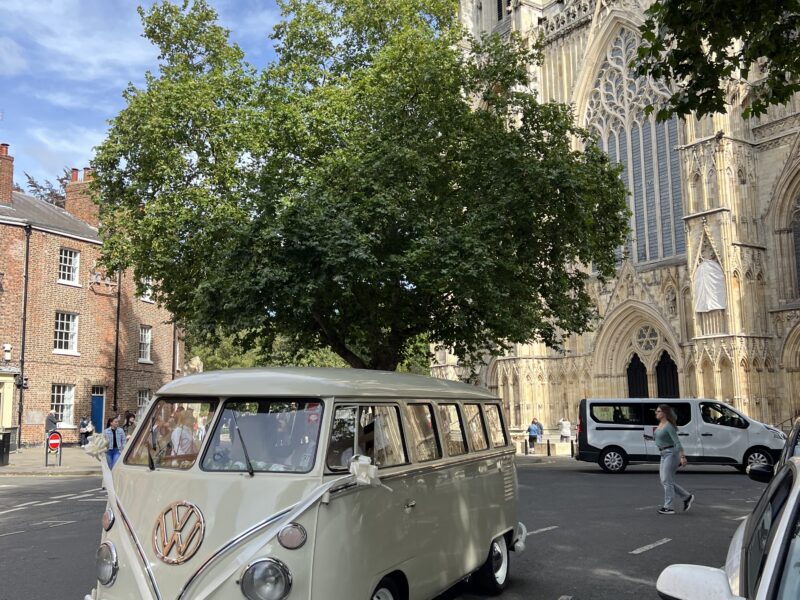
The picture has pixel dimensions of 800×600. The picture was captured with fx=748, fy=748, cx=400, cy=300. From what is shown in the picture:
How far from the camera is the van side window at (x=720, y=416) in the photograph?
19031 millimetres

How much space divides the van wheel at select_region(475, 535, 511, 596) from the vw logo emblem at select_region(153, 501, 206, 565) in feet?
10.3

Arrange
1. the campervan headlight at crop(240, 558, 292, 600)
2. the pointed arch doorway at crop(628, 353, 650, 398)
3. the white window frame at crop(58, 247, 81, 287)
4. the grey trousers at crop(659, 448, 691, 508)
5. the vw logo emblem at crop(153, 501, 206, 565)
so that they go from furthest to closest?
1. the pointed arch doorway at crop(628, 353, 650, 398)
2. the white window frame at crop(58, 247, 81, 287)
3. the grey trousers at crop(659, 448, 691, 508)
4. the vw logo emblem at crop(153, 501, 206, 565)
5. the campervan headlight at crop(240, 558, 292, 600)

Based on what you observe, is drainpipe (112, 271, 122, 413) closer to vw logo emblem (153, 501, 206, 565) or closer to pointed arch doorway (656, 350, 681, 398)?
pointed arch doorway (656, 350, 681, 398)

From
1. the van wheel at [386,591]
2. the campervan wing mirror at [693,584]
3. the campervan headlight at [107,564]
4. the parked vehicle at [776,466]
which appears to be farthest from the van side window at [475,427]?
the campervan wing mirror at [693,584]

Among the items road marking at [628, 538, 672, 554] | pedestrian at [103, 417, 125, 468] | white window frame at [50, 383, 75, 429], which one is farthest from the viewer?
white window frame at [50, 383, 75, 429]

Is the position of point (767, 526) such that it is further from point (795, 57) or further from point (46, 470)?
point (46, 470)

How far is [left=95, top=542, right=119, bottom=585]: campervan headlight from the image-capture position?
4.55m

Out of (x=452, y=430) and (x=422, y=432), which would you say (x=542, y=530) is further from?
(x=422, y=432)

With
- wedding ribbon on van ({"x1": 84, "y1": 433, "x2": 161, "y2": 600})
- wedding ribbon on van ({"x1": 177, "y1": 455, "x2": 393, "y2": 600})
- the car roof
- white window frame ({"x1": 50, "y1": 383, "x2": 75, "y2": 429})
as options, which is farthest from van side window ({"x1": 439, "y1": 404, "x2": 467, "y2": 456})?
white window frame ({"x1": 50, "y1": 383, "x2": 75, "y2": 429})

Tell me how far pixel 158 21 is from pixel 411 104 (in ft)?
35.6

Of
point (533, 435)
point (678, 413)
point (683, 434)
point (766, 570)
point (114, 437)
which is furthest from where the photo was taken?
point (533, 435)

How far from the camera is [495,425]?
7562mm

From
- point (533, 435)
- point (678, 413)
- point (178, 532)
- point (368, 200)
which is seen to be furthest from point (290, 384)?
point (533, 435)

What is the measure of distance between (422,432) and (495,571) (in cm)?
196
